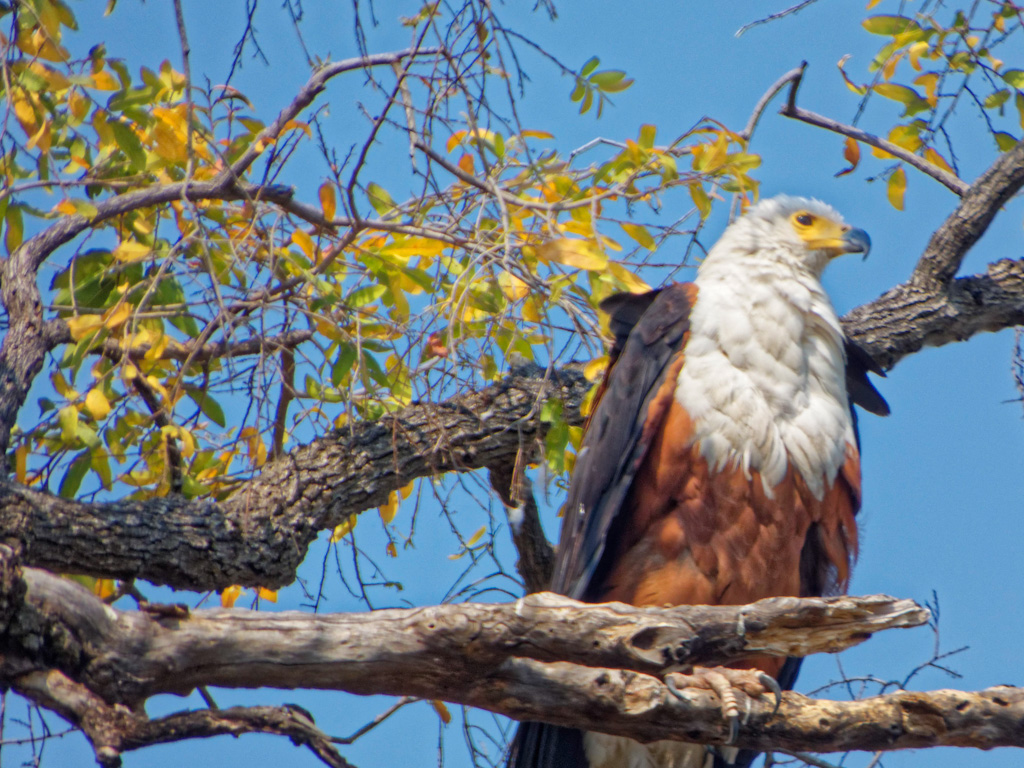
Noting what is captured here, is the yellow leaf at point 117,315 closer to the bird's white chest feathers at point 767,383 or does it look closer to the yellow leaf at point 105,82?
the yellow leaf at point 105,82

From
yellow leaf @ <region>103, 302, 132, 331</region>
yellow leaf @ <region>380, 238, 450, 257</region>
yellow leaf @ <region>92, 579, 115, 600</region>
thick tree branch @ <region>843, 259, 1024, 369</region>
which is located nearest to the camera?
yellow leaf @ <region>103, 302, 132, 331</region>

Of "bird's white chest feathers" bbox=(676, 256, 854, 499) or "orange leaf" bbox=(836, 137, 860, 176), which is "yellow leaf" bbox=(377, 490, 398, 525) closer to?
"bird's white chest feathers" bbox=(676, 256, 854, 499)

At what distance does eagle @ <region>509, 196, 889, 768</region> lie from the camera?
3.03m

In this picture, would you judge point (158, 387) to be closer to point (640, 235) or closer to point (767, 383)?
point (640, 235)

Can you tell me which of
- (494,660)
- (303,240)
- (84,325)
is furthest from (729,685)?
(84,325)

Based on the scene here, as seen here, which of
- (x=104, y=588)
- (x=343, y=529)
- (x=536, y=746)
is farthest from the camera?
(x=343, y=529)

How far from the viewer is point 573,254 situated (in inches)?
104

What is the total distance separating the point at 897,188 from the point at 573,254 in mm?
1775

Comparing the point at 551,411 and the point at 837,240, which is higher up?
the point at 837,240

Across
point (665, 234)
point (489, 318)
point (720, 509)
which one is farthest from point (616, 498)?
point (665, 234)

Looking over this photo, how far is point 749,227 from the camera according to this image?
3.65 metres

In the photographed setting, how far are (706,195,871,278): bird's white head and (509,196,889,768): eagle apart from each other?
1.04ft

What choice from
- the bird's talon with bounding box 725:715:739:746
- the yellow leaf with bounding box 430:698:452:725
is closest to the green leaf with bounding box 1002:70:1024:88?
the bird's talon with bounding box 725:715:739:746

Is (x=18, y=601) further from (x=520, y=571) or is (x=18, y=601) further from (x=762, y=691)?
(x=520, y=571)
